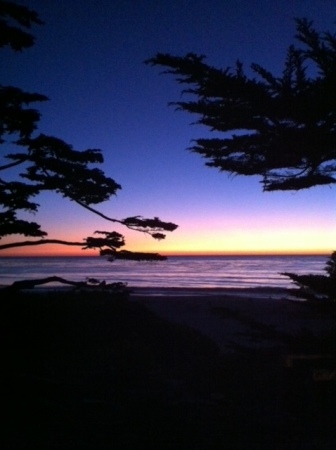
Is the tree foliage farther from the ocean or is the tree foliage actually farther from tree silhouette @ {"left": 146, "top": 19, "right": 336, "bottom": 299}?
the ocean

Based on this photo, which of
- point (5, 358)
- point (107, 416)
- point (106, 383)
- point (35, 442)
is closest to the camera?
point (35, 442)

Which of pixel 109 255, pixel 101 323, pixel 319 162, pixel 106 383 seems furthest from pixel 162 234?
pixel 101 323

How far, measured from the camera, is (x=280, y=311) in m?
21.2

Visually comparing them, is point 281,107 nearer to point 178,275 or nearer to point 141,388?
point 141,388

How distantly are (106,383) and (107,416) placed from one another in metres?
1.80

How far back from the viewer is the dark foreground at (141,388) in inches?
178

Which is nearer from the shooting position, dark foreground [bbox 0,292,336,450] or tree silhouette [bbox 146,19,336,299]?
tree silhouette [bbox 146,19,336,299]

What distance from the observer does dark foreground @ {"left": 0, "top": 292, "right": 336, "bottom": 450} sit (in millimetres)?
4520

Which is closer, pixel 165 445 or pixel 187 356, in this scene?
pixel 165 445

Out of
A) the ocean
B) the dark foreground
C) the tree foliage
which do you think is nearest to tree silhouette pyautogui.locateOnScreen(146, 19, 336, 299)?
the tree foliage

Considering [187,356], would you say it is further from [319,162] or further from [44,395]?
[319,162]

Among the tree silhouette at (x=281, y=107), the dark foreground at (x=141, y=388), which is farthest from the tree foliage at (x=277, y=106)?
the dark foreground at (x=141, y=388)

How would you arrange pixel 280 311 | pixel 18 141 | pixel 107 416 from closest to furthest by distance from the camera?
pixel 18 141 < pixel 107 416 < pixel 280 311

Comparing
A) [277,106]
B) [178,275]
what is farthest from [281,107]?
[178,275]
